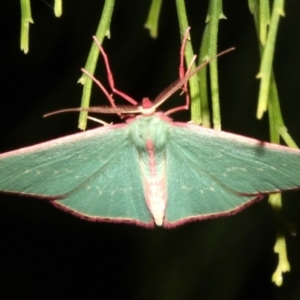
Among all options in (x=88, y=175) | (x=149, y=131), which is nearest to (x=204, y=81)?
(x=149, y=131)

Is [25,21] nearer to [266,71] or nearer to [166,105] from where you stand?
[266,71]

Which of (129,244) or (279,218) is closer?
(279,218)

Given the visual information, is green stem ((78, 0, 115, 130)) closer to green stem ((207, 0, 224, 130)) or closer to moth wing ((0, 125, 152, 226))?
moth wing ((0, 125, 152, 226))

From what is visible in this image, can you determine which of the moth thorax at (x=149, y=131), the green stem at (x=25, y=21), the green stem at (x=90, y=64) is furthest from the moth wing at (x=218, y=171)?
the green stem at (x=25, y=21)

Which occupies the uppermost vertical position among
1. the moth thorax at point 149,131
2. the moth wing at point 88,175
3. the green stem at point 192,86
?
the green stem at point 192,86

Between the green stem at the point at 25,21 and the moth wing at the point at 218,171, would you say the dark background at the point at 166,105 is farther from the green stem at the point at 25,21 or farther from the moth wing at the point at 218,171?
the green stem at the point at 25,21

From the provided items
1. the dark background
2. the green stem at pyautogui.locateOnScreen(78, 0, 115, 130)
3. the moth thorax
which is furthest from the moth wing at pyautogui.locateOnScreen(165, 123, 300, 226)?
the dark background

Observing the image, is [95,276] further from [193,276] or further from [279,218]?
[279,218]

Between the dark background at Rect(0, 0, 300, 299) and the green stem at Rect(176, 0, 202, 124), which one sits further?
the dark background at Rect(0, 0, 300, 299)

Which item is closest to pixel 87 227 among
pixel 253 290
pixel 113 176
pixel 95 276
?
pixel 95 276
